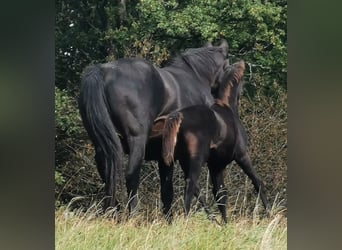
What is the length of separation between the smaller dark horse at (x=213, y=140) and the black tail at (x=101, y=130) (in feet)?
1.50

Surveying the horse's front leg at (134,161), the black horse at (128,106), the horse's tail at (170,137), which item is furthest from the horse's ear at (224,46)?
the horse's front leg at (134,161)

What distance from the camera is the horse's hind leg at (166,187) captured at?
5.58 m

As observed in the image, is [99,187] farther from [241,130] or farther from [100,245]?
[241,130]

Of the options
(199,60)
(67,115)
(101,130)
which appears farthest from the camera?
(199,60)

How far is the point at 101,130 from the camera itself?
5457mm

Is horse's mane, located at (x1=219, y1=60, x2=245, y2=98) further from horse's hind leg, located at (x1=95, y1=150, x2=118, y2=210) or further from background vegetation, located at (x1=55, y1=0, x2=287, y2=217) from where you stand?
horse's hind leg, located at (x1=95, y1=150, x2=118, y2=210)

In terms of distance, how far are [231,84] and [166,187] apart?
114 centimetres

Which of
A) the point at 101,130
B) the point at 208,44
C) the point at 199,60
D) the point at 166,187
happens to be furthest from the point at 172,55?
the point at 166,187

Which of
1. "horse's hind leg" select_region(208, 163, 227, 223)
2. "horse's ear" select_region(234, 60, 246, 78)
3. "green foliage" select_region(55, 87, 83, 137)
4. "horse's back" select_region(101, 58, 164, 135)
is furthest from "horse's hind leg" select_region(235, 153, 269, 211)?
"green foliage" select_region(55, 87, 83, 137)

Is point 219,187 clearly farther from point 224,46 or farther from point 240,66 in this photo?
point 224,46

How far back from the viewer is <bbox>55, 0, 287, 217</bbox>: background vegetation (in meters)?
5.52

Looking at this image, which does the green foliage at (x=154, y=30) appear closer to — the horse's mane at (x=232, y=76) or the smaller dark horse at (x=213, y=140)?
the horse's mane at (x=232, y=76)
